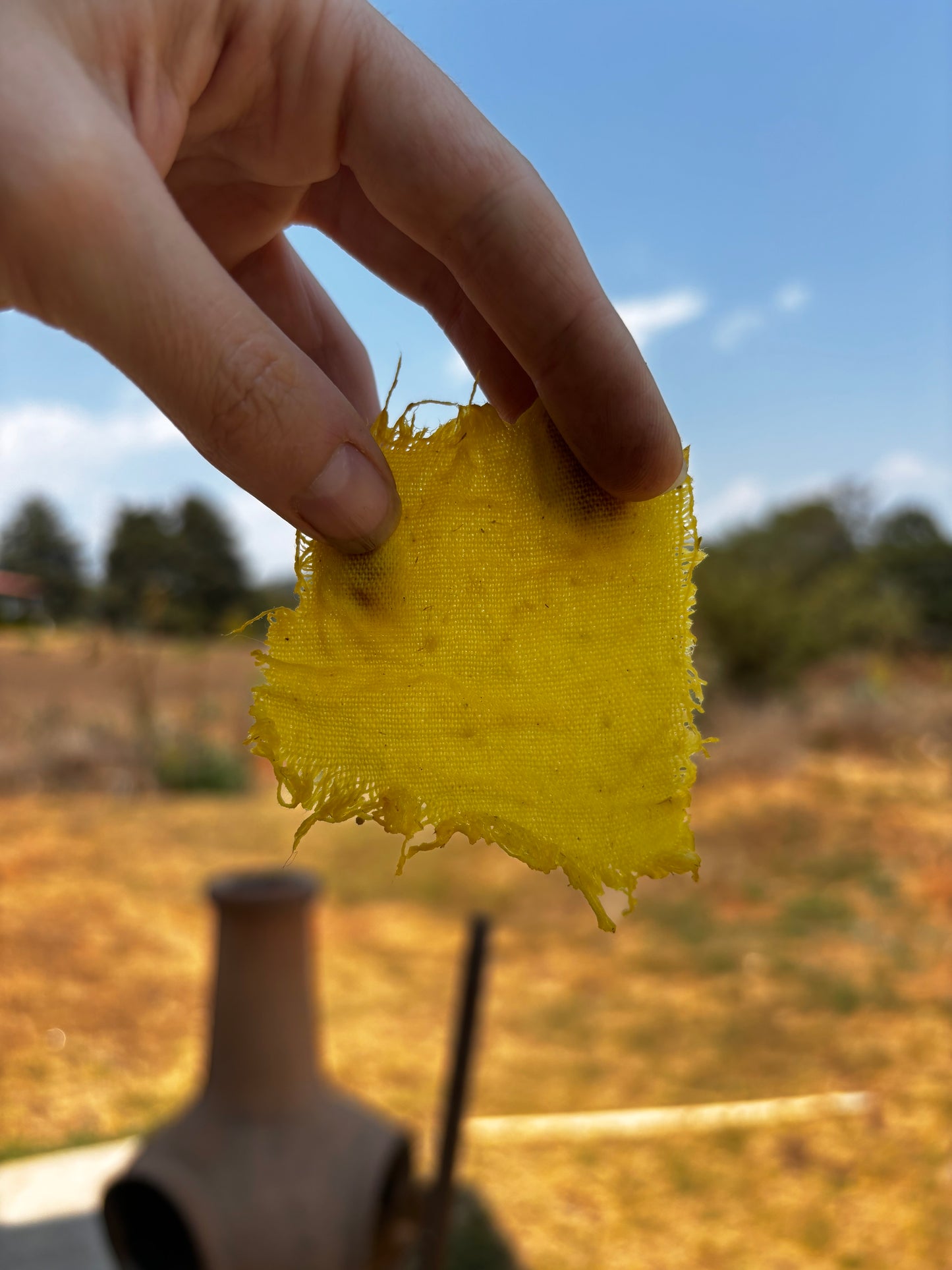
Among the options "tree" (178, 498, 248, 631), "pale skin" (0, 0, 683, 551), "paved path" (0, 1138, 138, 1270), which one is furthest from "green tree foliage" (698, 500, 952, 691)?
"pale skin" (0, 0, 683, 551)

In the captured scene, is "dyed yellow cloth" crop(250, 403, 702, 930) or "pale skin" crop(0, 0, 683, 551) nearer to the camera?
"pale skin" crop(0, 0, 683, 551)

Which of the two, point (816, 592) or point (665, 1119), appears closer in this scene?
point (665, 1119)

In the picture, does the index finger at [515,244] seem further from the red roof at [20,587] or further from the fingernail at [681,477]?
the red roof at [20,587]

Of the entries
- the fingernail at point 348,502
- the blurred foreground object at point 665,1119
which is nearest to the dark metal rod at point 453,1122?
the blurred foreground object at point 665,1119

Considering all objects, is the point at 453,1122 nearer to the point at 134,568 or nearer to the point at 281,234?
the point at 281,234

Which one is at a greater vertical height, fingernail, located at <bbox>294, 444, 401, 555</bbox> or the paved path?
fingernail, located at <bbox>294, 444, 401, 555</bbox>

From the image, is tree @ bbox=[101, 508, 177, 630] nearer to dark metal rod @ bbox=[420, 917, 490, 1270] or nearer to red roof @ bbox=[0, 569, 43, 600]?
red roof @ bbox=[0, 569, 43, 600]

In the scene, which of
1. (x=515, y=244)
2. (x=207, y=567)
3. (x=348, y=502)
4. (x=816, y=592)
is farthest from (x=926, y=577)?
(x=348, y=502)
